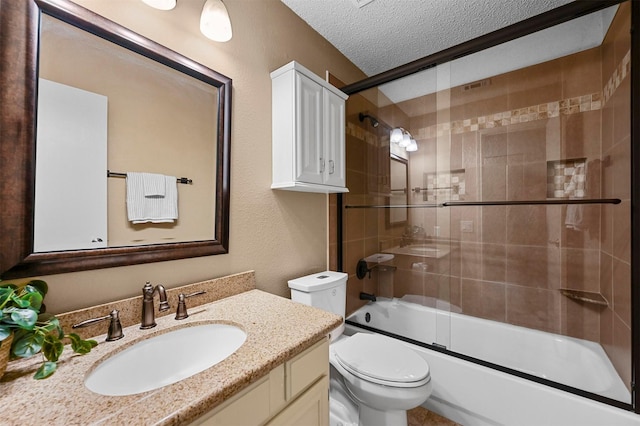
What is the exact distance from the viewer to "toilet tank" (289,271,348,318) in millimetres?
1542

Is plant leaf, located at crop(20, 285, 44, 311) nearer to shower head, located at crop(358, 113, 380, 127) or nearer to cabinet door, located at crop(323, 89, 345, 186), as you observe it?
cabinet door, located at crop(323, 89, 345, 186)

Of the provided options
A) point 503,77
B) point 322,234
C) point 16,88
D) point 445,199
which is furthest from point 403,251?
point 16,88

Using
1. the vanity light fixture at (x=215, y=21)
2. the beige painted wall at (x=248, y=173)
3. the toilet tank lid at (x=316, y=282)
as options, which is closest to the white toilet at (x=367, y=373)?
the toilet tank lid at (x=316, y=282)

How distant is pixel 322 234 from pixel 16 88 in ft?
5.26

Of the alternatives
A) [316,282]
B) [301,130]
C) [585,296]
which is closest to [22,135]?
[301,130]

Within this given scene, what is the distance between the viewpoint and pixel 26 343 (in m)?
0.62

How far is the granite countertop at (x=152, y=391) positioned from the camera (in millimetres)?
524

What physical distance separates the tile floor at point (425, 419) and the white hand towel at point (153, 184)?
183 centimetres

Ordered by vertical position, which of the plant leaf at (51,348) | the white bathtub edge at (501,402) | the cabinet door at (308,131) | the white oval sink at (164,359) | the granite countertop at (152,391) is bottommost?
the white bathtub edge at (501,402)

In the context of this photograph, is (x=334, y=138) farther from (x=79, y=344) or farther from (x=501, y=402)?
(x=501, y=402)

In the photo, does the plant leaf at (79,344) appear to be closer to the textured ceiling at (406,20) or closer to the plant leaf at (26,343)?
the plant leaf at (26,343)

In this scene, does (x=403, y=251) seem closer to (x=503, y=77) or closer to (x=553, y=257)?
(x=553, y=257)

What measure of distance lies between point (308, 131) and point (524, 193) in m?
1.74

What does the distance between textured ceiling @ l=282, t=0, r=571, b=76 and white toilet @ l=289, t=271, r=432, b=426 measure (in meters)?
1.72
